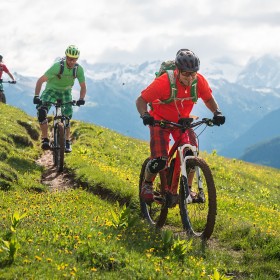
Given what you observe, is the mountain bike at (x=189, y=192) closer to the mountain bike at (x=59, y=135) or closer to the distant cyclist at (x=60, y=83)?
the mountain bike at (x=59, y=135)

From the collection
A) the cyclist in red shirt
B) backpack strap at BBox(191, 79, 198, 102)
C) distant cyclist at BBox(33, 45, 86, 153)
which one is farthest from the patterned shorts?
backpack strap at BBox(191, 79, 198, 102)

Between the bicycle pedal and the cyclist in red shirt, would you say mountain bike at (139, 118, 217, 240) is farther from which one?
the cyclist in red shirt

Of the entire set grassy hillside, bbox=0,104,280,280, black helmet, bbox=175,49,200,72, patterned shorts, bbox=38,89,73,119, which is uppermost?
patterned shorts, bbox=38,89,73,119

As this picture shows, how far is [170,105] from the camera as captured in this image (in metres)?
9.62

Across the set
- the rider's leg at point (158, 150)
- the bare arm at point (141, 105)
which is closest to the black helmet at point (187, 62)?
the bare arm at point (141, 105)

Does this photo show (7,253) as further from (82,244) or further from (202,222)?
(202,222)

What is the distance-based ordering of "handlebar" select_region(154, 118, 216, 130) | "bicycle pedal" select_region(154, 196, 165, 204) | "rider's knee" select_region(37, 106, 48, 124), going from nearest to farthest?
"handlebar" select_region(154, 118, 216, 130), "bicycle pedal" select_region(154, 196, 165, 204), "rider's knee" select_region(37, 106, 48, 124)

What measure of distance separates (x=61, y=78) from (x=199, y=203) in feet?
29.6

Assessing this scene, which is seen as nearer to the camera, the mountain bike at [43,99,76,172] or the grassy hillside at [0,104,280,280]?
the grassy hillside at [0,104,280,280]

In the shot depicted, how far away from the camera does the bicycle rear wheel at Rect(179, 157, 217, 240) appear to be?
8.28 m

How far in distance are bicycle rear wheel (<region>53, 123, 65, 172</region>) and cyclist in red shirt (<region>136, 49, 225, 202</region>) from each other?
6.49 meters

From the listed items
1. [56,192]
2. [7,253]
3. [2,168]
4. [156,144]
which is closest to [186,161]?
[156,144]

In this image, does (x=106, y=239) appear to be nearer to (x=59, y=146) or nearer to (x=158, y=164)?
(x=158, y=164)

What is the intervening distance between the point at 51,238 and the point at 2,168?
20.4 ft
